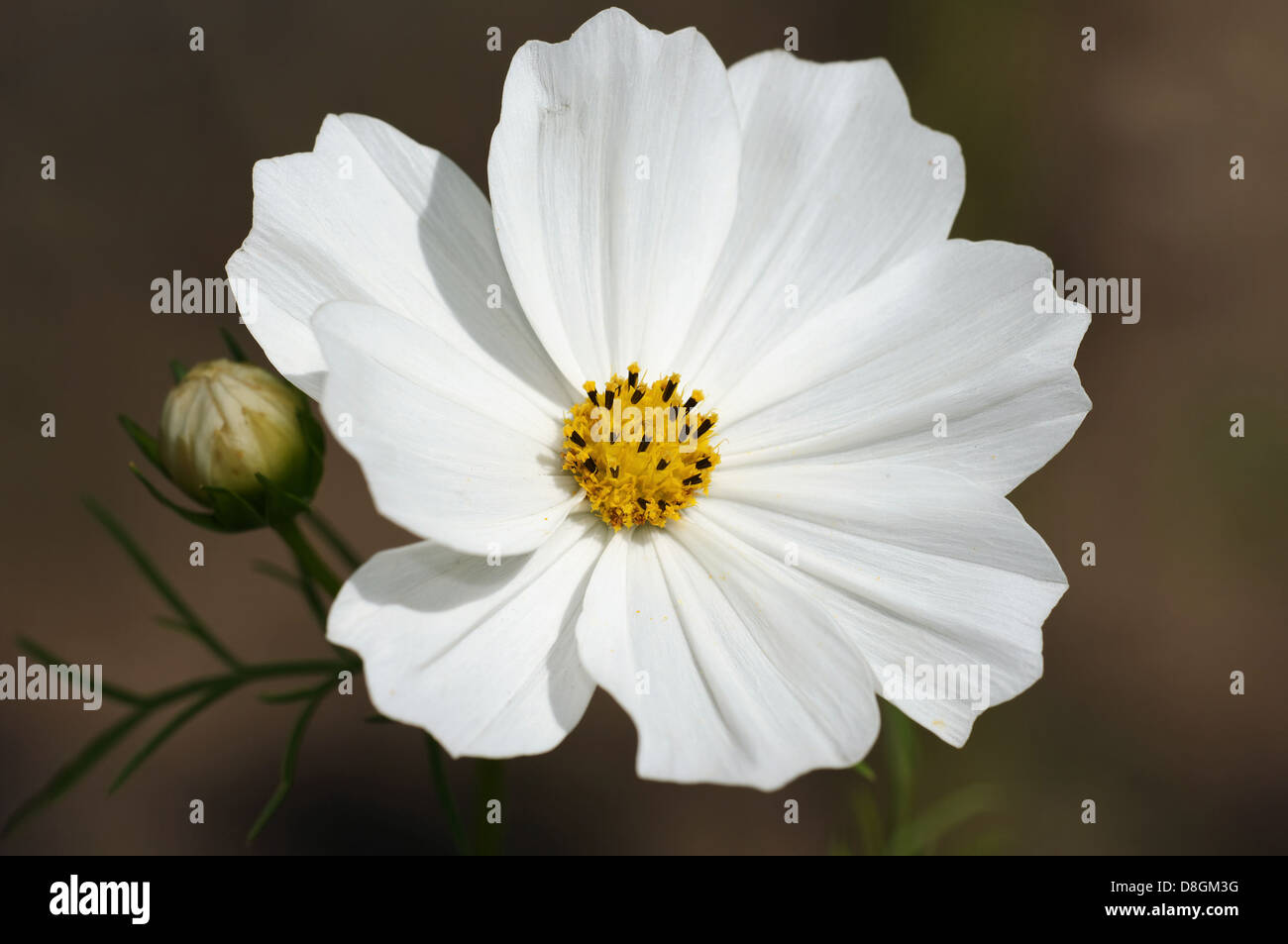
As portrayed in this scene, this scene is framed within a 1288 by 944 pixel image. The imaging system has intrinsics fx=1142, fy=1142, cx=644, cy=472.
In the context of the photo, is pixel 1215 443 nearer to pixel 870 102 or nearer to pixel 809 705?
pixel 870 102

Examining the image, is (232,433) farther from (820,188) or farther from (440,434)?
(820,188)

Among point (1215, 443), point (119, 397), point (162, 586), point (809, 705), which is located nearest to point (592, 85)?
point (809, 705)

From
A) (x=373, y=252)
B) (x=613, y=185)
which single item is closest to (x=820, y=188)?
(x=613, y=185)

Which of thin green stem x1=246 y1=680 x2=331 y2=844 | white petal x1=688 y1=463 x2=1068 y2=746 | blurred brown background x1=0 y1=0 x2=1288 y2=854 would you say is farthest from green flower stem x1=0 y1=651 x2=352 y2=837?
blurred brown background x1=0 y1=0 x2=1288 y2=854

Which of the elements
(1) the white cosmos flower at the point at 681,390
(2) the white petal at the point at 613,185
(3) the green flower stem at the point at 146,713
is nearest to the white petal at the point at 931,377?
(1) the white cosmos flower at the point at 681,390

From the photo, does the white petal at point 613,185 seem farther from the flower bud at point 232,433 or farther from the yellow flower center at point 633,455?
the flower bud at point 232,433
